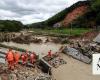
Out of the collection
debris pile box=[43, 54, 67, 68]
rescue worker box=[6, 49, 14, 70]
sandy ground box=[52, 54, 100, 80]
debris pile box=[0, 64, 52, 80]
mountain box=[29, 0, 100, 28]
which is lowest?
sandy ground box=[52, 54, 100, 80]

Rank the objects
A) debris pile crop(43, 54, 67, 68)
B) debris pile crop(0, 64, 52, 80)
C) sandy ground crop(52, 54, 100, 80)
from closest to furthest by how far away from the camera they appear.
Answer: debris pile crop(0, 64, 52, 80) → sandy ground crop(52, 54, 100, 80) → debris pile crop(43, 54, 67, 68)

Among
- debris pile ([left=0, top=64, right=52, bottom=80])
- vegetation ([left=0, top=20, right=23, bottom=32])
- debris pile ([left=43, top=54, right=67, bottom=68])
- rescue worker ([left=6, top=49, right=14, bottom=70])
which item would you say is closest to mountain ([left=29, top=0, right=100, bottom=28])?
vegetation ([left=0, top=20, right=23, bottom=32])

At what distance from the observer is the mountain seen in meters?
59.4

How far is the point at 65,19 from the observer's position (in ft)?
235

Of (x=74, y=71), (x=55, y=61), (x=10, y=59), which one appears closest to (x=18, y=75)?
(x=10, y=59)

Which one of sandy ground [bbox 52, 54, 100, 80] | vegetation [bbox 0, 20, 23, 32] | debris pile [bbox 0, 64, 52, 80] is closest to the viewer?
debris pile [bbox 0, 64, 52, 80]

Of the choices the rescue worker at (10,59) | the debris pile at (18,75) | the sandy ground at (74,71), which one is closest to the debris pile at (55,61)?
the sandy ground at (74,71)

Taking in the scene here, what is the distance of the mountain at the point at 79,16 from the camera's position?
59.4 m

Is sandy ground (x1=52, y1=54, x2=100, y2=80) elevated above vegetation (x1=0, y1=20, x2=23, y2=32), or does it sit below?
below

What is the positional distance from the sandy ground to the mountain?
33263 millimetres

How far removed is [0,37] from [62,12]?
30222 millimetres

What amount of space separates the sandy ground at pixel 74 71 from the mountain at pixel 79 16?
109 feet

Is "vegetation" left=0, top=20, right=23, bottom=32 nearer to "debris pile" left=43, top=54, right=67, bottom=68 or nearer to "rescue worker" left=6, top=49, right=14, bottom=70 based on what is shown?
"debris pile" left=43, top=54, right=67, bottom=68

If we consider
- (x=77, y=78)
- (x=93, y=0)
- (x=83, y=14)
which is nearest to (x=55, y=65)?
(x=77, y=78)
